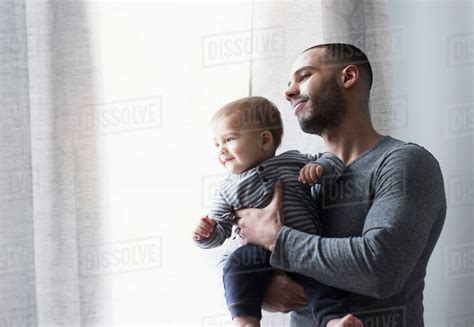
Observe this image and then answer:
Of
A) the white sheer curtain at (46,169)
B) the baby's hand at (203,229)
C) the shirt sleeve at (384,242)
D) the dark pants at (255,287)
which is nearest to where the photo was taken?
the shirt sleeve at (384,242)

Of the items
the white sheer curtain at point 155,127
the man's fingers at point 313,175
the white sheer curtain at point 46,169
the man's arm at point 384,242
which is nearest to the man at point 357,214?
the man's arm at point 384,242

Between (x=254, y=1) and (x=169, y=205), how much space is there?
2.35ft

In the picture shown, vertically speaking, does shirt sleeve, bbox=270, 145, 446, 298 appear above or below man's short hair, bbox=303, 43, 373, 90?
below

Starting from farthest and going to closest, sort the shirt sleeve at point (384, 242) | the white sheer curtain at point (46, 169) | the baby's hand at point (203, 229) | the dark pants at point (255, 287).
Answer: the white sheer curtain at point (46, 169) → the baby's hand at point (203, 229) → the dark pants at point (255, 287) → the shirt sleeve at point (384, 242)

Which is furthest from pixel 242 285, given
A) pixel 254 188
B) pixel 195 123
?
pixel 195 123

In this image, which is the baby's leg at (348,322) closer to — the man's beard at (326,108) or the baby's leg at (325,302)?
the baby's leg at (325,302)

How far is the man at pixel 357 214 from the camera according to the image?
1.58 metres

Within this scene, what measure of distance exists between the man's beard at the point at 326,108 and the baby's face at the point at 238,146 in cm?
14

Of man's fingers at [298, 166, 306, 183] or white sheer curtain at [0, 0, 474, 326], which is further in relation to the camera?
white sheer curtain at [0, 0, 474, 326]

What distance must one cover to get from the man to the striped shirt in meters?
0.03

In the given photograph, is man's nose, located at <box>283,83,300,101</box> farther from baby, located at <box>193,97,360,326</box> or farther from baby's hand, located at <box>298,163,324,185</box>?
baby's hand, located at <box>298,163,324,185</box>

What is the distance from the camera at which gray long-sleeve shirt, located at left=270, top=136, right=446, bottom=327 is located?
1570mm

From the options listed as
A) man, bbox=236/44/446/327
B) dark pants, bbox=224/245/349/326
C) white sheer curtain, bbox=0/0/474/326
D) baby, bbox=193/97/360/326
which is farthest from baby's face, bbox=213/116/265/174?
white sheer curtain, bbox=0/0/474/326

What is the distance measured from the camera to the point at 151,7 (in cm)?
228
